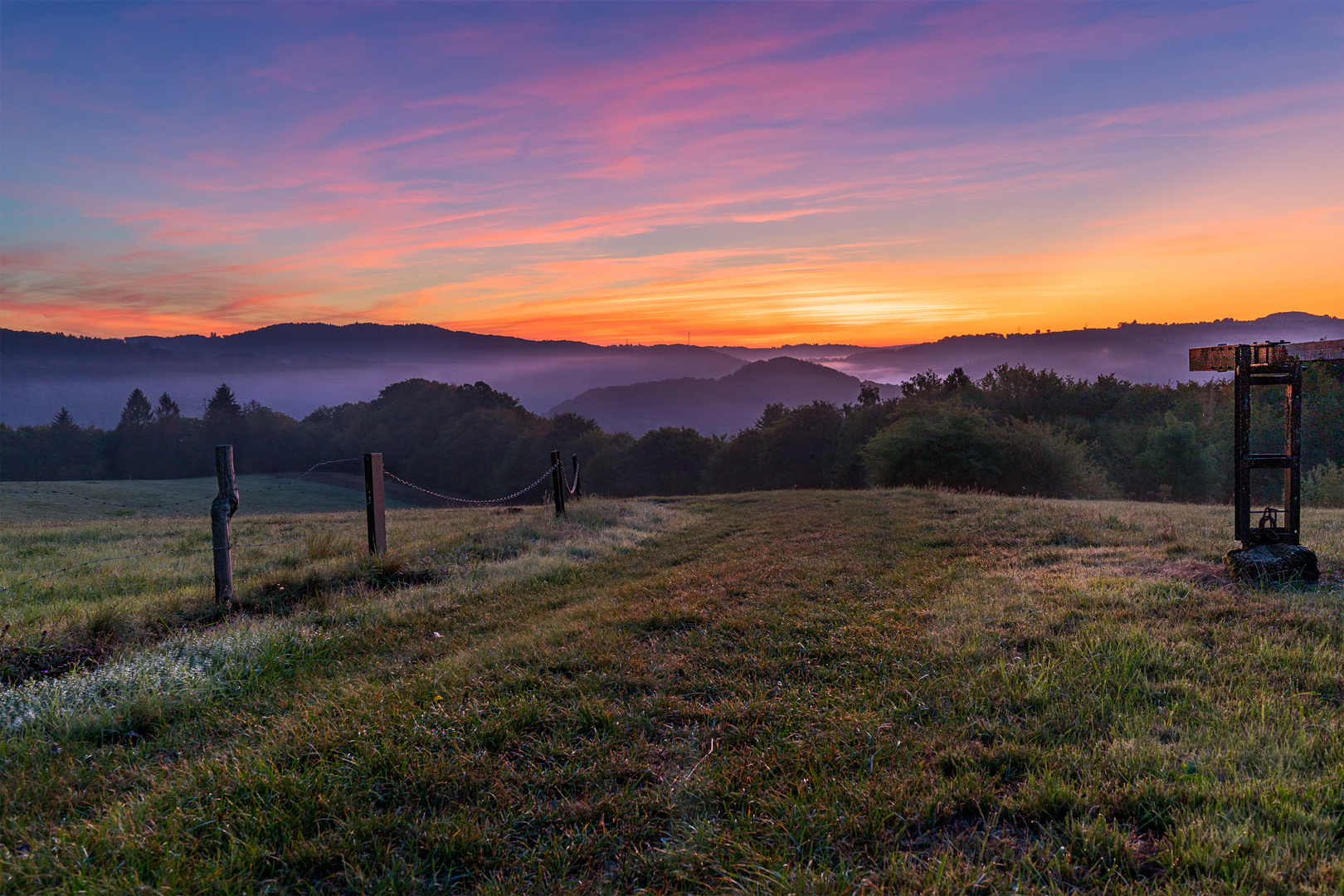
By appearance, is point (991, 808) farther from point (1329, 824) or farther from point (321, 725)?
point (321, 725)

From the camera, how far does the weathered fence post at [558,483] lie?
1512cm

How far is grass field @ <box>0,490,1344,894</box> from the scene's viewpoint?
2.79 meters

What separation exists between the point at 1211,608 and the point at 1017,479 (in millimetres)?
35964

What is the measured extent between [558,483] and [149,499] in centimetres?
3822

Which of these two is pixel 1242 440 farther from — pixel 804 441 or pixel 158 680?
pixel 804 441

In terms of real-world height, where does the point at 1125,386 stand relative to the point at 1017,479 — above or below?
above

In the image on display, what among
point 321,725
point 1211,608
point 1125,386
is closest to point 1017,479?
point 1125,386

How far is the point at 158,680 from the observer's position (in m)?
4.89

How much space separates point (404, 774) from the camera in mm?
3529

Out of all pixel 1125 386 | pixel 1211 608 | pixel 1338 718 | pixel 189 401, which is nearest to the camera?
pixel 1338 718

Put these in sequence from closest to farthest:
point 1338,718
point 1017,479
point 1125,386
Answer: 1. point 1338,718
2. point 1017,479
3. point 1125,386

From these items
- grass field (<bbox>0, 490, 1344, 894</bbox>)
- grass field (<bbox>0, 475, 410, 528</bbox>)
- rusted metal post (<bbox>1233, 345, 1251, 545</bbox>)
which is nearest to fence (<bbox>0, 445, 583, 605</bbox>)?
grass field (<bbox>0, 490, 1344, 894</bbox>)

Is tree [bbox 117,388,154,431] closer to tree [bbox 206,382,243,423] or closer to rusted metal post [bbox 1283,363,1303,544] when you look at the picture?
tree [bbox 206,382,243,423]

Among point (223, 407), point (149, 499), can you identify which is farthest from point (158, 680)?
point (223, 407)
